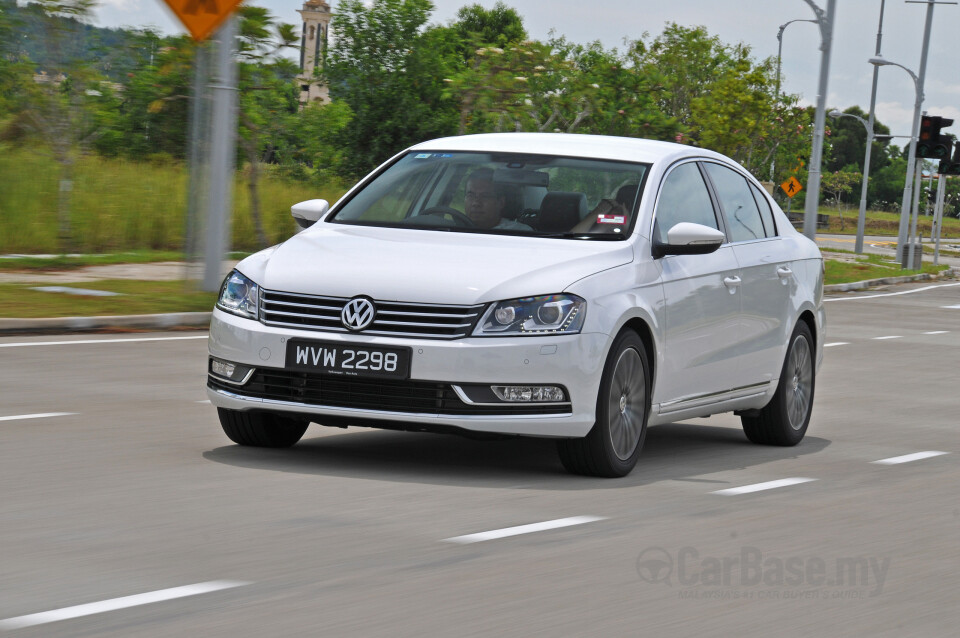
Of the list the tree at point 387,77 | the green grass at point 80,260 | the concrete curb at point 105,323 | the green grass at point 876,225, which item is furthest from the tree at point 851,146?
the concrete curb at point 105,323

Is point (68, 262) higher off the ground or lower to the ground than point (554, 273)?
lower

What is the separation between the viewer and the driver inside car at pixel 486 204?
8195mm

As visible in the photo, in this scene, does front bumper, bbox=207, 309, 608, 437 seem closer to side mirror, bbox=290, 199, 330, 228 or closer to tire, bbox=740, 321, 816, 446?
side mirror, bbox=290, 199, 330, 228

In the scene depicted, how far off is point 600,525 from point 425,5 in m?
30.0

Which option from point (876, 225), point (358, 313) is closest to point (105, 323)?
point (358, 313)

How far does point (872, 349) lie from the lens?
17750 mm

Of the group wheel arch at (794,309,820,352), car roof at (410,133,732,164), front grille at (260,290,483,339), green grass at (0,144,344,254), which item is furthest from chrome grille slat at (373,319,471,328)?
green grass at (0,144,344,254)

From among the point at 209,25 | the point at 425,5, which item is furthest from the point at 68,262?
the point at 425,5

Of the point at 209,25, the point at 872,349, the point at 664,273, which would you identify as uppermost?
the point at 209,25

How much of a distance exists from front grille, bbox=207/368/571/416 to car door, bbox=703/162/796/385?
2143mm

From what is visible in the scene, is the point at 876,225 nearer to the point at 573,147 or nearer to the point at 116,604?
the point at 573,147

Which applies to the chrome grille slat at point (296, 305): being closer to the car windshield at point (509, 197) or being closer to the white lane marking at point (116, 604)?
the car windshield at point (509, 197)

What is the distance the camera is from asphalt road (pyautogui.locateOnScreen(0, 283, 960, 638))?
486 centimetres

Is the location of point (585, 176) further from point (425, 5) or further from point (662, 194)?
point (425, 5)
